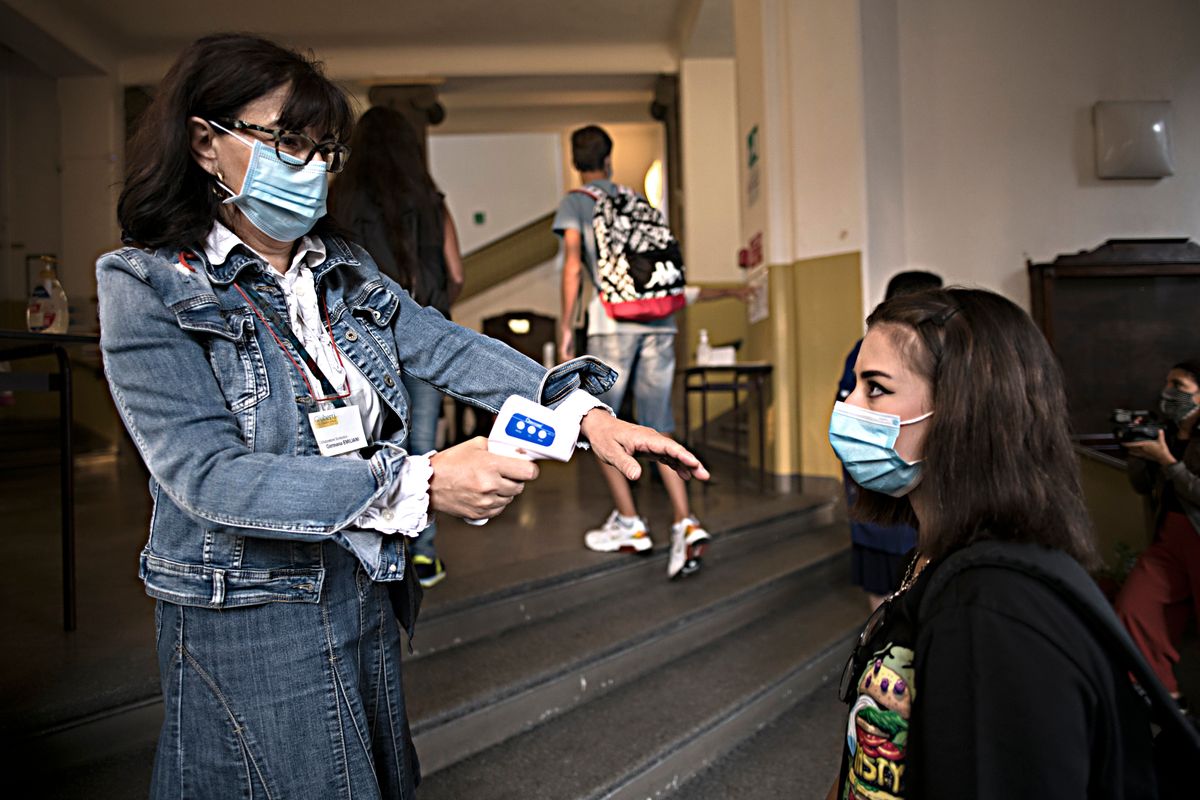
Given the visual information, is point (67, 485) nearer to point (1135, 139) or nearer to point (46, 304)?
point (46, 304)

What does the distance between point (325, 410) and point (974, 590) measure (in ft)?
2.55

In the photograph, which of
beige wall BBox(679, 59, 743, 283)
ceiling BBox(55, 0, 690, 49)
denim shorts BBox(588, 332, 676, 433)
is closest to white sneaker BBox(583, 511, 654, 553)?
denim shorts BBox(588, 332, 676, 433)

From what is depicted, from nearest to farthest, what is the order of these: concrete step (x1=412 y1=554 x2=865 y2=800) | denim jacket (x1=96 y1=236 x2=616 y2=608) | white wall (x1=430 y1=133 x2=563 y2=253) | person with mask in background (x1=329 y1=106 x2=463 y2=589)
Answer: denim jacket (x1=96 y1=236 x2=616 y2=608) → concrete step (x1=412 y1=554 x2=865 y2=800) → person with mask in background (x1=329 y1=106 x2=463 y2=589) → white wall (x1=430 y1=133 x2=563 y2=253)

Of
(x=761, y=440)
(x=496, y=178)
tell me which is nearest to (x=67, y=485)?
(x=761, y=440)

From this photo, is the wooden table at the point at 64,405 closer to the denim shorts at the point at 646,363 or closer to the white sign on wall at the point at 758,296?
the denim shorts at the point at 646,363

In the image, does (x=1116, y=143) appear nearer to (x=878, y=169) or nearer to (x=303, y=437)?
(x=878, y=169)

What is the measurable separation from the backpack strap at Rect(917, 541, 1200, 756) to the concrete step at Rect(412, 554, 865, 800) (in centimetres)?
→ 138

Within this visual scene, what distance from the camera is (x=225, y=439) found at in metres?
0.83

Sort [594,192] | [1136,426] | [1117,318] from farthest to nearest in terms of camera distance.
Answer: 1. [1117,318]
2. [594,192]
3. [1136,426]

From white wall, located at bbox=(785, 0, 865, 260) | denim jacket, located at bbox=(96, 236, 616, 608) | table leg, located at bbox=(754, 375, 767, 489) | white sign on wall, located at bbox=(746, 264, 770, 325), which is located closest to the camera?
denim jacket, located at bbox=(96, 236, 616, 608)

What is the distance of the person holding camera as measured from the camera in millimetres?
2746

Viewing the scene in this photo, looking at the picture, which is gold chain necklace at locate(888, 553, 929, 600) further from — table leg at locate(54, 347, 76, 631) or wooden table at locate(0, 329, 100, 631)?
table leg at locate(54, 347, 76, 631)

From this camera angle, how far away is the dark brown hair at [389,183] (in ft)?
8.73

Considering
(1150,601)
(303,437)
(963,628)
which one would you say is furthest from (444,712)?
(1150,601)
